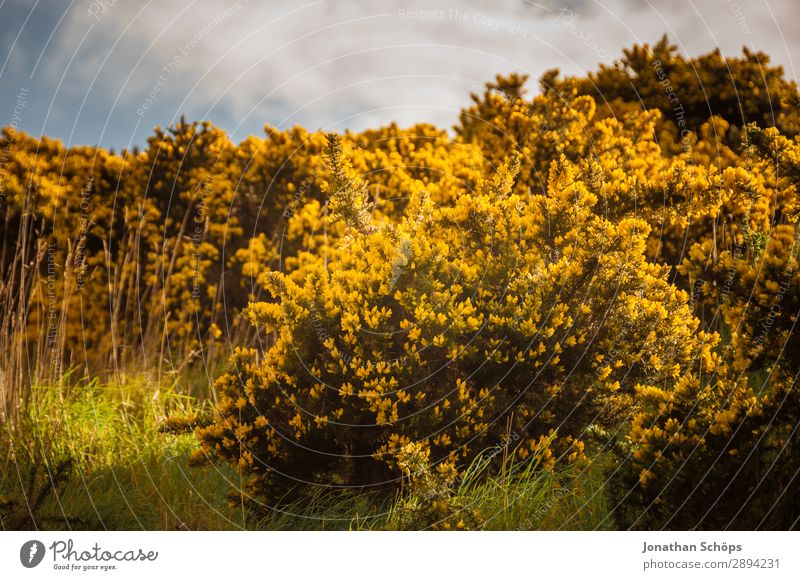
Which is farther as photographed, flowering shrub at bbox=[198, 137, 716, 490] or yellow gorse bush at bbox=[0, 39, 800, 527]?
flowering shrub at bbox=[198, 137, 716, 490]

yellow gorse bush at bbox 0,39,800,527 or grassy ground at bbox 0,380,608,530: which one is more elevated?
yellow gorse bush at bbox 0,39,800,527

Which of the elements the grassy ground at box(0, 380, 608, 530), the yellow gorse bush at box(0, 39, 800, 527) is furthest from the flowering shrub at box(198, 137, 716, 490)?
the grassy ground at box(0, 380, 608, 530)

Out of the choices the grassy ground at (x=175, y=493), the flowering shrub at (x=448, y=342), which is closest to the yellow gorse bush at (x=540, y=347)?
the flowering shrub at (x=448, y=342)

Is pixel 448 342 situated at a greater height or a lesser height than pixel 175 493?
greater

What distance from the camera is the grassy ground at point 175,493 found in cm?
313

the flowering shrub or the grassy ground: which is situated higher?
the flowering shrub

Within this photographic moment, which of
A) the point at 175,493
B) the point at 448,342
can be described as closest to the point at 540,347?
the point at 448,342

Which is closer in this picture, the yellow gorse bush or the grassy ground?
the yellow gorse bush

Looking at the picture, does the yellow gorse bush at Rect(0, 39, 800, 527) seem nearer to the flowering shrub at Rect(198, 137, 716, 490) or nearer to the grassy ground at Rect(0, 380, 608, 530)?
the flowering shrub at Rect(198, 137, 716, 490)

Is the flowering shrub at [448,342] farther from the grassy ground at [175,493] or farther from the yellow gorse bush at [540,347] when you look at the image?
the grassy ground at [175,493]

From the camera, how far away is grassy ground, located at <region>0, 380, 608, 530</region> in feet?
10.3

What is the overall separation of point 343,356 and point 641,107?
13.8 feet

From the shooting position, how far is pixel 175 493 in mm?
3523

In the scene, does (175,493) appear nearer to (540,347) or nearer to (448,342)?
(448,342)
